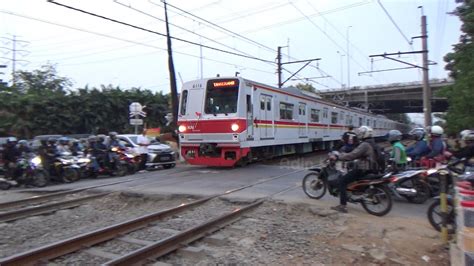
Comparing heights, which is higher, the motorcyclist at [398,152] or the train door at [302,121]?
the train door at [302,121]

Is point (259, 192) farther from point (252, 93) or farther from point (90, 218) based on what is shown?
point (252, 93)

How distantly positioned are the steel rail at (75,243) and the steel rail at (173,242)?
Result: 113 cm

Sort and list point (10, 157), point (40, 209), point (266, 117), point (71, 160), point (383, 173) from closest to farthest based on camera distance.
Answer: point (383, 173) < point (40, 209) < point (10, 157) < point (71, 160) < point (266, 117)

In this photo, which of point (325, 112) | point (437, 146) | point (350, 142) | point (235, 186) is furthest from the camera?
point (325, 112)

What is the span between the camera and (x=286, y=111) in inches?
768

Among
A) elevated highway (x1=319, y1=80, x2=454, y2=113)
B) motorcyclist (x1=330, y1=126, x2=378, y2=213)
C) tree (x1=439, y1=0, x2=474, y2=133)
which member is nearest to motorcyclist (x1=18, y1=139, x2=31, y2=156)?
motorcyclist (x1=330, y1=126, x2=378, y2=213)

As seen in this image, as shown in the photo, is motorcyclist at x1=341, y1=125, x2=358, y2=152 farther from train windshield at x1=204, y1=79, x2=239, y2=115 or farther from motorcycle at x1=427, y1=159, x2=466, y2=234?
train windshield at x1=204, y1=79, x2=239, y2=115

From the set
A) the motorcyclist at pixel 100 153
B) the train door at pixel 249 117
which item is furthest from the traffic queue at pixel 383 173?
the motorcyclist at pixel 100 153

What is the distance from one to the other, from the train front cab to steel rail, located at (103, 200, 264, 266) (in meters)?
7.24

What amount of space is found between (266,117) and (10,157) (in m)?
8.89

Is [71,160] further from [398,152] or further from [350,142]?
[398,152]

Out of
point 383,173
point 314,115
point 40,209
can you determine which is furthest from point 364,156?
point 314,115

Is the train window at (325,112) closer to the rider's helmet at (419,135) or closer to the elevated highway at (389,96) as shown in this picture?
the rider's helmet at (419,135)

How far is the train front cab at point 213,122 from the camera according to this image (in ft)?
51.6
